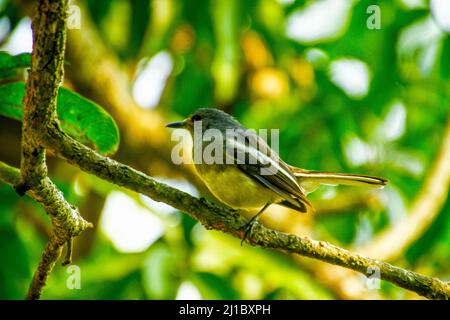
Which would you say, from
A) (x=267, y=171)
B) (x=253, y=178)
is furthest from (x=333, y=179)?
(x=253, y=178)

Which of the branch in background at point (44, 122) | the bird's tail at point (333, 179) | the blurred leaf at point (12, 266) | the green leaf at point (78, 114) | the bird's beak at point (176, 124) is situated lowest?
the branch in background at point (44, 122)

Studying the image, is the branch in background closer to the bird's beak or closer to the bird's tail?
the bird's tail

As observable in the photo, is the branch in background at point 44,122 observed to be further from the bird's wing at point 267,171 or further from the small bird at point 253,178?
the bird's wing at point 267,171

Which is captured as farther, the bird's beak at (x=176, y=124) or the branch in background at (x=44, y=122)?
the bird's beak at (x=176, y=124)

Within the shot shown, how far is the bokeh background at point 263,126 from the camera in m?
Result: 4.86

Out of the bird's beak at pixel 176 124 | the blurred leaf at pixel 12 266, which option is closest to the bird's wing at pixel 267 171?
the bird's beak at pixel 176 124

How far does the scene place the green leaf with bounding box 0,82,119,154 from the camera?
245 cm

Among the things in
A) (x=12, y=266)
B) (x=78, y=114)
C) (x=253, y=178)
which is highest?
(x=253, y=178)

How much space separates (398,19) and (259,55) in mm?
1683

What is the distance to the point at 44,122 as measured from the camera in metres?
2.06

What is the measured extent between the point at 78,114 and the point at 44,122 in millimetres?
442

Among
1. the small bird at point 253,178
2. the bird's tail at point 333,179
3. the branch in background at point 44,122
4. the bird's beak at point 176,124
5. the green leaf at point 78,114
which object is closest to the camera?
the branch in background at point 44,122

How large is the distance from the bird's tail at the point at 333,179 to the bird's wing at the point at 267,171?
0.49 ft

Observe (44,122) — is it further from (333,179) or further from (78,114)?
(333,179)
